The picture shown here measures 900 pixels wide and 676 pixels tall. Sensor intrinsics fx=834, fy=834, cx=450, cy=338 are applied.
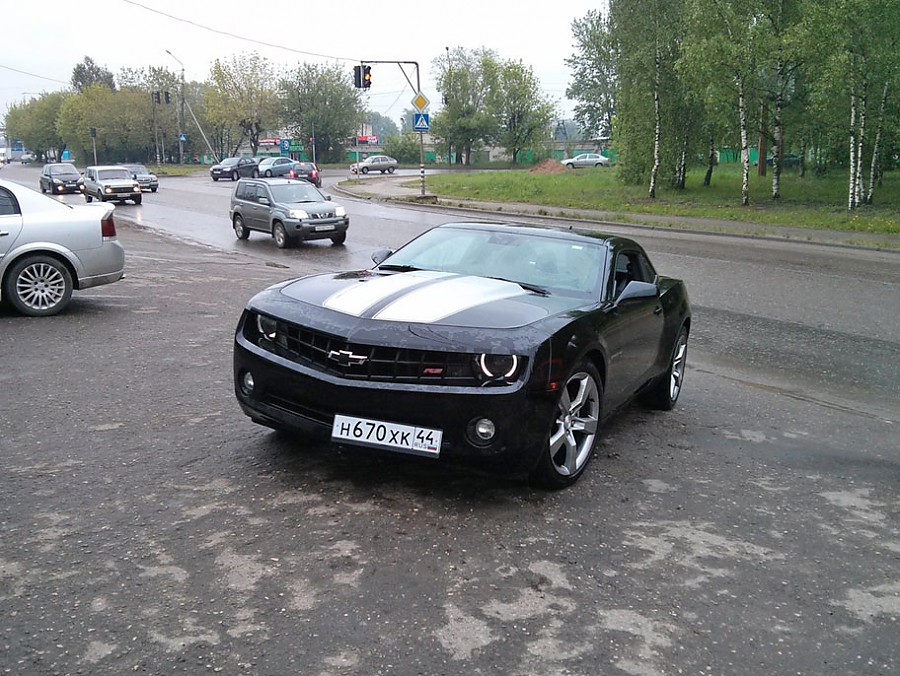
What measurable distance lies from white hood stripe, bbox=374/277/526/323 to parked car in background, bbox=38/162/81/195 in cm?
4222

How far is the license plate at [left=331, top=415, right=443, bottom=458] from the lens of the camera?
4160 millimetres

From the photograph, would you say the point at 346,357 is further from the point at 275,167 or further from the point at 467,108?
the point at 467,108

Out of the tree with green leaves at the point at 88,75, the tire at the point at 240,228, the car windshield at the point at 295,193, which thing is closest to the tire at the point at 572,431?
the car windshield at the point at 295,193

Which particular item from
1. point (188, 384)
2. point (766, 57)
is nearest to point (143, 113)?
point (766, 57)

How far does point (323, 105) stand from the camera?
86125mm

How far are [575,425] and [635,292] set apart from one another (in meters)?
1.24

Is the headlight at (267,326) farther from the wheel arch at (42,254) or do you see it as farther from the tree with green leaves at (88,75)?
the tree with green leaves at (88,75)

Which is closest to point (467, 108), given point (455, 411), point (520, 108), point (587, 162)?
point (520, 108)

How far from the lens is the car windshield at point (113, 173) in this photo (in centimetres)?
3434

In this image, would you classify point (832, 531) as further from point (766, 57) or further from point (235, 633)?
point (766, 57)

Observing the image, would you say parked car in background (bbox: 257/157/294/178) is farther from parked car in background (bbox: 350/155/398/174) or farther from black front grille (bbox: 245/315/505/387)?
black front grille (bbox: 245/315/505/387)

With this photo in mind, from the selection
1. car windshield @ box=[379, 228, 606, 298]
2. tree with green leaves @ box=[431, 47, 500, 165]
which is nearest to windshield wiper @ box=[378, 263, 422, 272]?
car windshield @ box=[379, 228, 606, 298]

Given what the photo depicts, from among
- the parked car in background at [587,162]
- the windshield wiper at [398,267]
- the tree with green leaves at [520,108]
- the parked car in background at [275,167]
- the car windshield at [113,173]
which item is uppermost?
the tree with green leaves at [520,108]

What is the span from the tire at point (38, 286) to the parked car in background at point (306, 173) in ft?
128
